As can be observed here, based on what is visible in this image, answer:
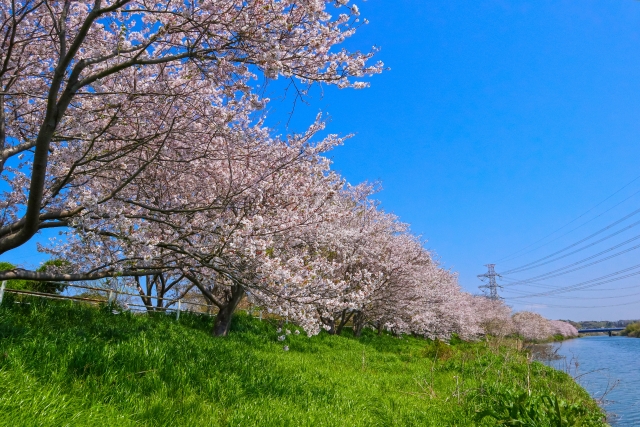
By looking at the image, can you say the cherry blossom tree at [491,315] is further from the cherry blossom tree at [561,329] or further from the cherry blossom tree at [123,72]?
the cherry blossom tree at [123,72]

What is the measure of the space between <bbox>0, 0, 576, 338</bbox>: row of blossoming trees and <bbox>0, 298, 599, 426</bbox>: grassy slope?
1.38 meters

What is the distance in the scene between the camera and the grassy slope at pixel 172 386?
162 inches

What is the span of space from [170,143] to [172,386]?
458 centimetres

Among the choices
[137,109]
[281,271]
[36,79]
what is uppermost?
[36,79]

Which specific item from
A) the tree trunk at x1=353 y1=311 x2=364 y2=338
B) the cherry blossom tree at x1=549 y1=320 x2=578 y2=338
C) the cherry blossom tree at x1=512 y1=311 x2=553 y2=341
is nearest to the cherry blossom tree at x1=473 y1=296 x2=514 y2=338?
the cherry blossom tree at x1=512 y1=311 x2=553 y2=341

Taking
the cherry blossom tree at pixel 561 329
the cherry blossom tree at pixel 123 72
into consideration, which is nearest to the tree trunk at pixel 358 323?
the cherry blossom tree at pixel 123 72

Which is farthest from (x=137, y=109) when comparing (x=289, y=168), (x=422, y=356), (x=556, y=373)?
(x=422, y=356)

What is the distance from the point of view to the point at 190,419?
14.5 ft

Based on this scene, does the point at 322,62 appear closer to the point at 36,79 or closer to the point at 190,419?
the point at 190,419

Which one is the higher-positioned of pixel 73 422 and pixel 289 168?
pixel 289 168

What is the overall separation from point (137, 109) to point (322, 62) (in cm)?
Answer: 323

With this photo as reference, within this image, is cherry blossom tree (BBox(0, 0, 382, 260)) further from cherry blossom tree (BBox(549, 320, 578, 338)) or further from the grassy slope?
cherry blossom tree (BBox(549, 320, 578, 338))

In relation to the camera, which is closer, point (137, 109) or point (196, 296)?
point (137, 109)

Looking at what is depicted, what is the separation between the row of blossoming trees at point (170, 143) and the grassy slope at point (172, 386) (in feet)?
4.53
